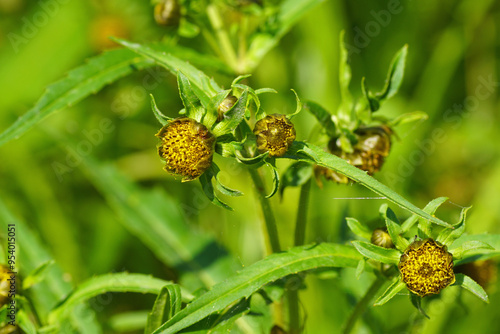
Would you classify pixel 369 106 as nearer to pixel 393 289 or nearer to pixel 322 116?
pixel 322 116

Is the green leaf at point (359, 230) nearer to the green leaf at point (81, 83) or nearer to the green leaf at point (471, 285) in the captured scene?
the green leaf at point (471, 285)

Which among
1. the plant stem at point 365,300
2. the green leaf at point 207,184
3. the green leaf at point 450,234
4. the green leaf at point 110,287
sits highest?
the green leaf at point 207,184

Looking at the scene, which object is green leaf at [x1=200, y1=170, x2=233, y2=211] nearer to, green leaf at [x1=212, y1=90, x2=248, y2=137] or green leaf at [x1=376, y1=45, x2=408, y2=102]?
green leaf at [x1=212, y1=90, x2=248, y2=137]

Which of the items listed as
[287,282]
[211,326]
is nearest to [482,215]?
[287,282]

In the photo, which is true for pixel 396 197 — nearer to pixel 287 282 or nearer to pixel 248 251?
pixel 287 282

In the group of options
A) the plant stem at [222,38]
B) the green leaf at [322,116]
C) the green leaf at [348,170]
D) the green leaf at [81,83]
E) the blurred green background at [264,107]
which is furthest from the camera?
the blurred green background at [264,107]

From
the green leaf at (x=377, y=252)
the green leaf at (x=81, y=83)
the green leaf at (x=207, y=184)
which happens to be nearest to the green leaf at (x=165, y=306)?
the green leaf at (x=207, y=184)
